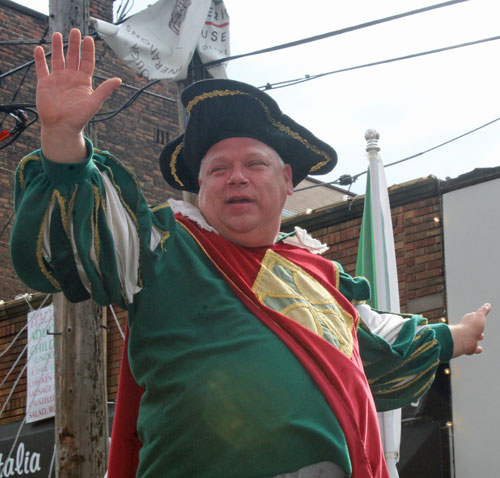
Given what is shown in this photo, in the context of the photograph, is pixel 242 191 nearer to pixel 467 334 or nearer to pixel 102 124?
pixel 467 334

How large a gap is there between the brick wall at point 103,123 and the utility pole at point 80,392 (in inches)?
351

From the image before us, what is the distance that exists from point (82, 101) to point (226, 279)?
77 cm

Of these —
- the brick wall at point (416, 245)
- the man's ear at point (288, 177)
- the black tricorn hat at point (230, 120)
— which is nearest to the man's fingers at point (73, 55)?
the black tricorn hat at point (230, 120)

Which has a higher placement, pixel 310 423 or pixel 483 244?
pixel 483 244

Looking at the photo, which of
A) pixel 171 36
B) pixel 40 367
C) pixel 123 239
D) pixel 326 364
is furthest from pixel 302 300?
pixel 40 367

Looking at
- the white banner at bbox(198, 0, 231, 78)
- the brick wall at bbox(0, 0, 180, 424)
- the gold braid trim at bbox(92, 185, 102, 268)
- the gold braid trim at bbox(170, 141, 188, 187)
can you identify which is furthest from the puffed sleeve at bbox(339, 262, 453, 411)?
the brick wall at bbox(0, 0, 180, 424)

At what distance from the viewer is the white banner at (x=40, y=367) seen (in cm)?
1172

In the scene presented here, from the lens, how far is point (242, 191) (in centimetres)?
333

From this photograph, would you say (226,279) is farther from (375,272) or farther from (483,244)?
(483,244)

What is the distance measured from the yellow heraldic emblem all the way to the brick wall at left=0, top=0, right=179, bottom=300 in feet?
41.6

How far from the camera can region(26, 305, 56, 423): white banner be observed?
11719mm

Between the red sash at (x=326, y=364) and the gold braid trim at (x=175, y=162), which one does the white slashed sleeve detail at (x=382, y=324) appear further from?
the gold braid trim at (x=175, y=162)

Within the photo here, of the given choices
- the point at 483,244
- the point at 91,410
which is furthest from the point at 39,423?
the point at 483,244

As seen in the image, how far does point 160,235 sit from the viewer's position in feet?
10.2
